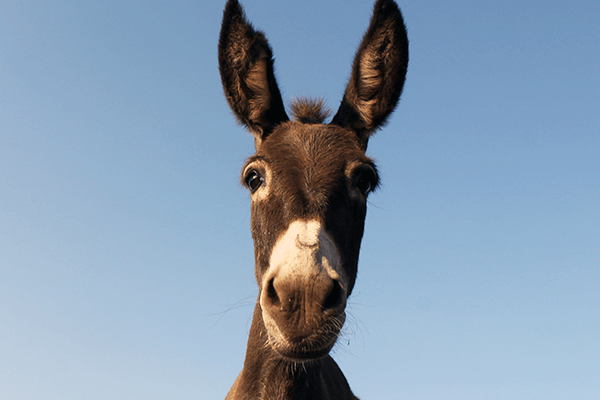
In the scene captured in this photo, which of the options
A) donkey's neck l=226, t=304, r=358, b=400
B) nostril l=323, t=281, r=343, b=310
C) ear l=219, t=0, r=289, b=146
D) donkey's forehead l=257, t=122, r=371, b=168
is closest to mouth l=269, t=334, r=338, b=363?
nostril l=323, t=281, r=343, b=310

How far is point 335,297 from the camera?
2.78 m

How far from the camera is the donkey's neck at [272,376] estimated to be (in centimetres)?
348

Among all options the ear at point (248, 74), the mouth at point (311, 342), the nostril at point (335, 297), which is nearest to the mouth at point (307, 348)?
the mouth at point (311, 342)

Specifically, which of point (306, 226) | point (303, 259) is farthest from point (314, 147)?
point (303, 259)

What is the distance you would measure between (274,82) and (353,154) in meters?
1.32

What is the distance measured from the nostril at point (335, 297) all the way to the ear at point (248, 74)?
225cm

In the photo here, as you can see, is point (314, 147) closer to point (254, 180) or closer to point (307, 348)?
point (254, 180)

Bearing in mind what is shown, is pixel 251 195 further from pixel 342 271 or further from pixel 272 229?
pixel 342 271

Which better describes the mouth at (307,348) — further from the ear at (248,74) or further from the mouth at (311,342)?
the ear at (248,74)

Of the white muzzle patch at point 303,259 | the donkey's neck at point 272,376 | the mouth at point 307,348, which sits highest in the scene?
the white muzzle patch at point 303,259

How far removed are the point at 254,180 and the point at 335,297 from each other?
4.87 ft

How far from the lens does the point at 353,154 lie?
12.6 ft

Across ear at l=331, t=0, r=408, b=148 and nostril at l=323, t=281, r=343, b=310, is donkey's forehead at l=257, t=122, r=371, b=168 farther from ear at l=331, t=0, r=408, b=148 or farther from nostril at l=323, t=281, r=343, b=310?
nostril at l=323, t=281, r=343, b=310

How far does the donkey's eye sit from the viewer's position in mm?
3844
